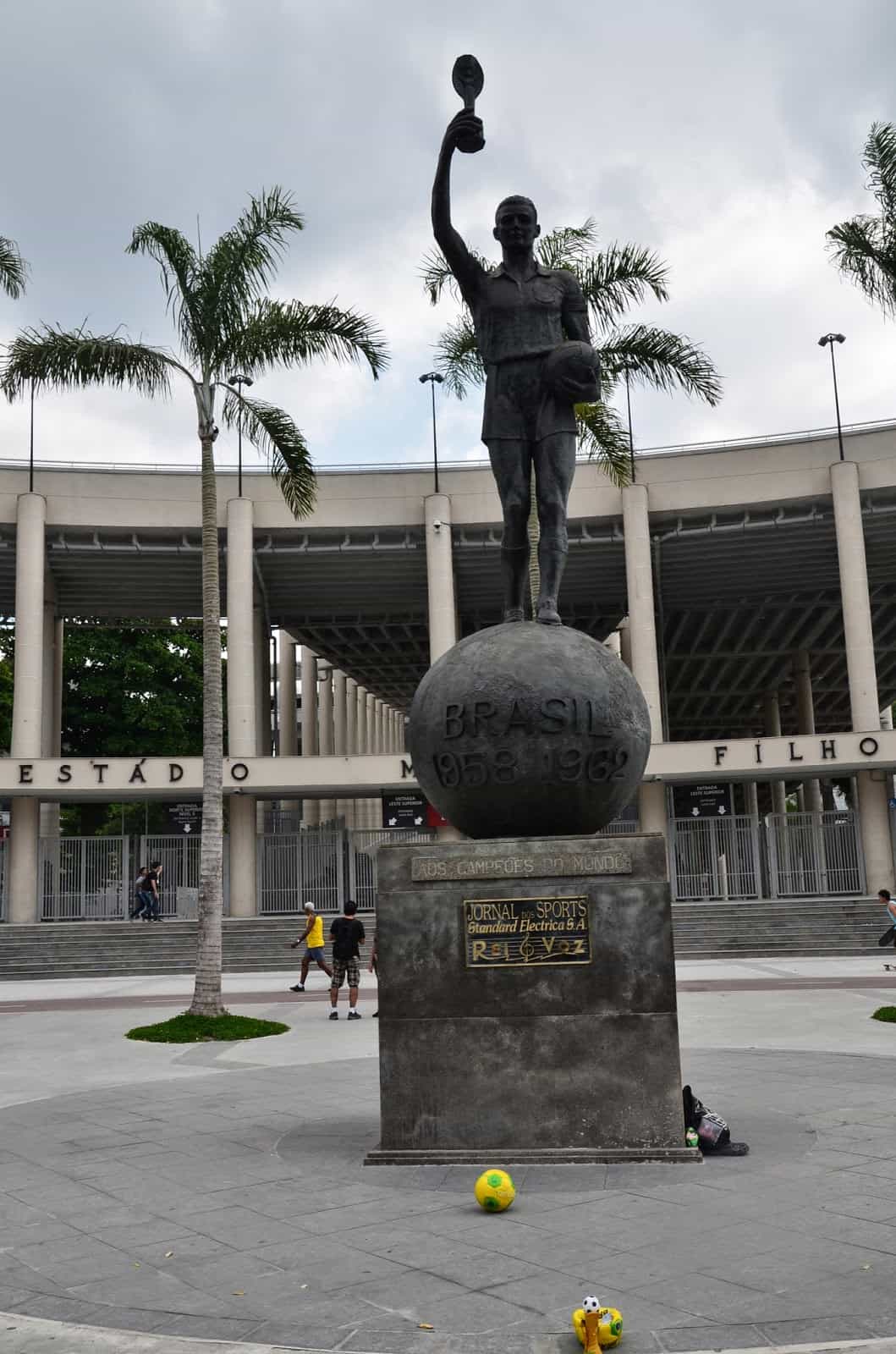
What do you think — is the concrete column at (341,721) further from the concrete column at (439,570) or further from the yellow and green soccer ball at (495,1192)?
the yellow and green soccer ball at (495,1192)

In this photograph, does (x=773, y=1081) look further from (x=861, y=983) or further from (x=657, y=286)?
(x=657, y=286)

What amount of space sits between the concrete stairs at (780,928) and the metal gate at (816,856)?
102 inches

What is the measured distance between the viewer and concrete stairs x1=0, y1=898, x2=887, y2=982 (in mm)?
25938

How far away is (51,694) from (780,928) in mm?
21270

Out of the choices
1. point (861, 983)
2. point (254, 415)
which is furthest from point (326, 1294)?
point (861, 983)

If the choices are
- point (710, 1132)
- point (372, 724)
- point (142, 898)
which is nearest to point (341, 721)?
point (372, 724)

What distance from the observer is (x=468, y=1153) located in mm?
6645

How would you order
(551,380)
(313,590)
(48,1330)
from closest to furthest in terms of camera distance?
(48,1330)
(551,380)
(313,590)

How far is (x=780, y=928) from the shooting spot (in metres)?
27.3

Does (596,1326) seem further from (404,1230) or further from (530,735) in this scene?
(530,735)

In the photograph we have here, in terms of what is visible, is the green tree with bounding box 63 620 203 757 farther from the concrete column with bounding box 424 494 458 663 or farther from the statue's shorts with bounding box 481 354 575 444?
the statue's shorts with bounding box 481 354 575 444

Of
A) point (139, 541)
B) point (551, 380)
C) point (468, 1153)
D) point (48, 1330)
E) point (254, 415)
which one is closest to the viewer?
point (48, 1330)

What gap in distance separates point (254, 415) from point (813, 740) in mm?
18646

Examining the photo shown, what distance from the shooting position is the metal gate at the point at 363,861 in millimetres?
32500
